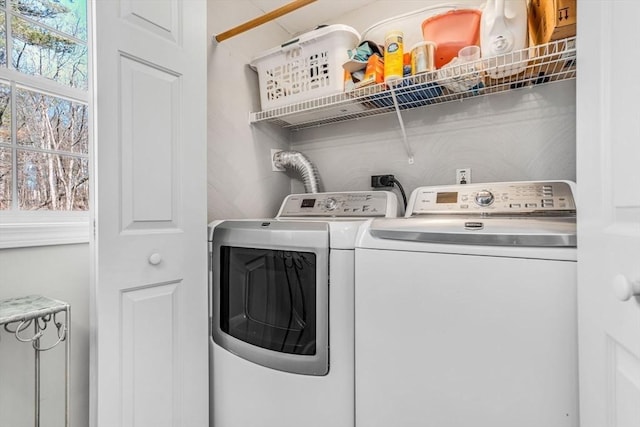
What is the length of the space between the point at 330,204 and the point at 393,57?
2.45 ft

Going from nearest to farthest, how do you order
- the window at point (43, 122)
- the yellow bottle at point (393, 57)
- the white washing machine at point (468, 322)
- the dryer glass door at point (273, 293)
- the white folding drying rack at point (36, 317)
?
1. the white washing machine at point (468, 322)
2. the white folding drying rack at point (36, 317)
3. the dryer glass door at point (273, 293)
4. the window at point (43, 122)
5. the yellow bottle at point (393, 57)

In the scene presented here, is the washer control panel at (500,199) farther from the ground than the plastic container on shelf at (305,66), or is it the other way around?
the plastic container on shelf at (305,66)

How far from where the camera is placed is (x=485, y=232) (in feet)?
2.76

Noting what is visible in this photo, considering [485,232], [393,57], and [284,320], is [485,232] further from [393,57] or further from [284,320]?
[393,57]

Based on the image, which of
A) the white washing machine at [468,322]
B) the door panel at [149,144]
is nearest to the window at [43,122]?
the door panel at [149,144]

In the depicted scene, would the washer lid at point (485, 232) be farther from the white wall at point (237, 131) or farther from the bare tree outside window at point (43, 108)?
the bare tree outside window at point (43, 108)

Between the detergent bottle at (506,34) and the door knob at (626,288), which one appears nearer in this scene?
the door knob at (626,288)

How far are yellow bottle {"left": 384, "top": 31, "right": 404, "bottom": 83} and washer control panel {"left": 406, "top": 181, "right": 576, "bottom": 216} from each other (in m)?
0.54

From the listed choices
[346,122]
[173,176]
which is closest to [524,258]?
[173,176]

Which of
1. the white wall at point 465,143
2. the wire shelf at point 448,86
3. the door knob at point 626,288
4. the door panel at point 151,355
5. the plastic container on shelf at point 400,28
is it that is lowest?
the door panel at point 151,355

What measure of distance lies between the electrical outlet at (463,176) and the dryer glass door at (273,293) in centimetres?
90

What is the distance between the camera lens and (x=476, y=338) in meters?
0.84

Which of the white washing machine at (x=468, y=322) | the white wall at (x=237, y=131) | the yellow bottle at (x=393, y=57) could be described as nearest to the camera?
the white washing machine at (x=468, y=322)

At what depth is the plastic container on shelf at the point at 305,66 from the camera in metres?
1.59
